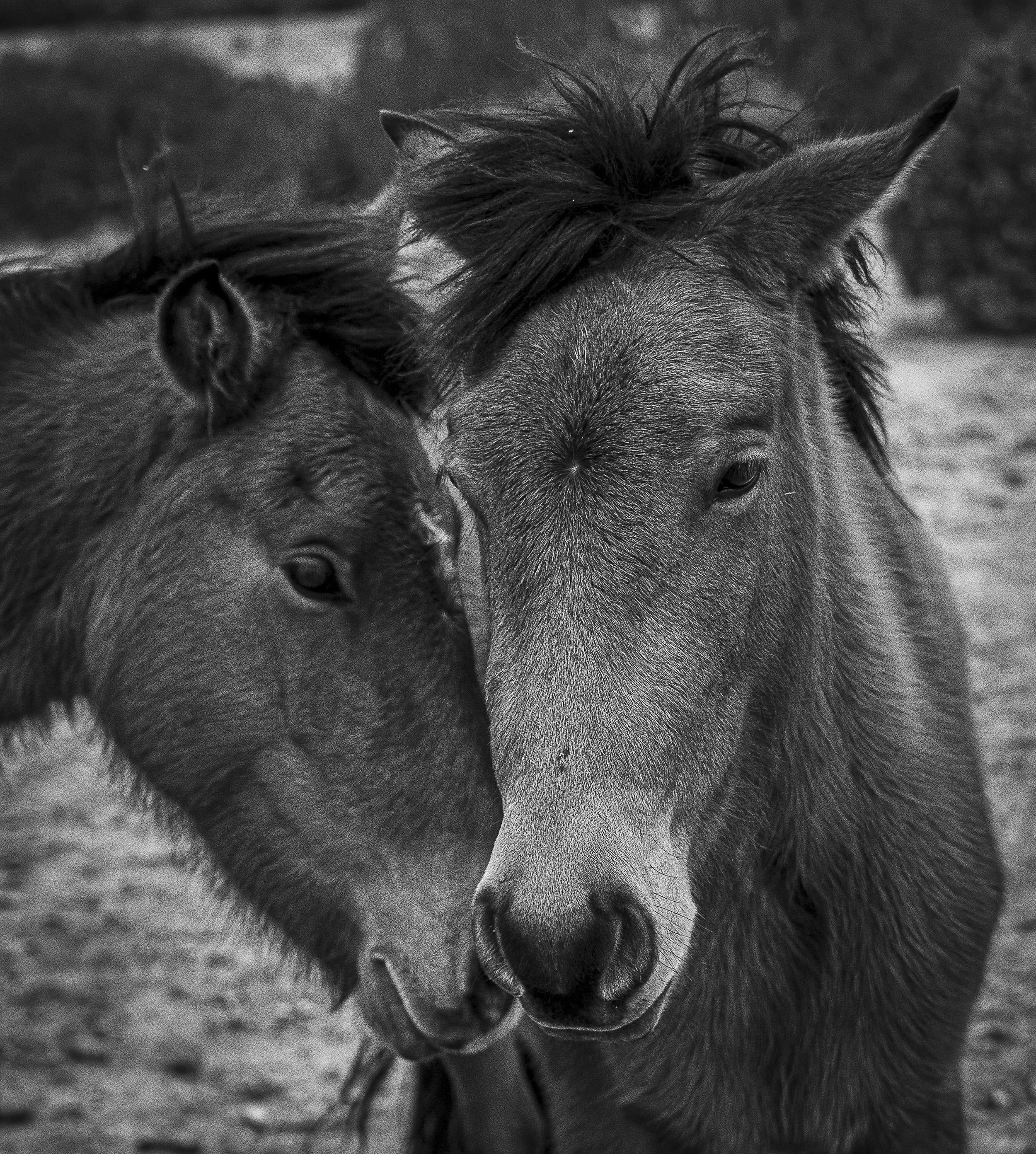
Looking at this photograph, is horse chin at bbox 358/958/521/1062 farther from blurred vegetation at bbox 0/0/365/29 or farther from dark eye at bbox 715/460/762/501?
blurred vegetation at bbox 0/0/365/29

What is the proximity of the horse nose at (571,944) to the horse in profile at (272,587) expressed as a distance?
85 cm

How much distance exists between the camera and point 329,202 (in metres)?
4.70

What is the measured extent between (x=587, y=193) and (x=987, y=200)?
11.0m

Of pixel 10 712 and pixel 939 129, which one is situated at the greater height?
pixel 939 129

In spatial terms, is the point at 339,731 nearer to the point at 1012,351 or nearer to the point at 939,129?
the point at 939,129

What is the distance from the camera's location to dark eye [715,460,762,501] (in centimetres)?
271

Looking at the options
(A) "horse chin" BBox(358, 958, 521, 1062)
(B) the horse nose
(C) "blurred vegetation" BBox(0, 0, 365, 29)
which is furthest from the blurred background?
(C) "blurred vegetation" BBox(0, 0, 365, 29)

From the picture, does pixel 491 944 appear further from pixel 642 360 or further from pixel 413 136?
pixel 413 136

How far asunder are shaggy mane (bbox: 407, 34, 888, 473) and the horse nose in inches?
46.0

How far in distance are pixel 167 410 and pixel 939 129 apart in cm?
209

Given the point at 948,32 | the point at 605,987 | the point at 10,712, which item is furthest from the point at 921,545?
the point at 948,32

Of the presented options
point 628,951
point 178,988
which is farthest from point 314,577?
point 178,988

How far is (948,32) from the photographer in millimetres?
15906

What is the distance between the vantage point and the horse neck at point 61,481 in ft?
12.5
